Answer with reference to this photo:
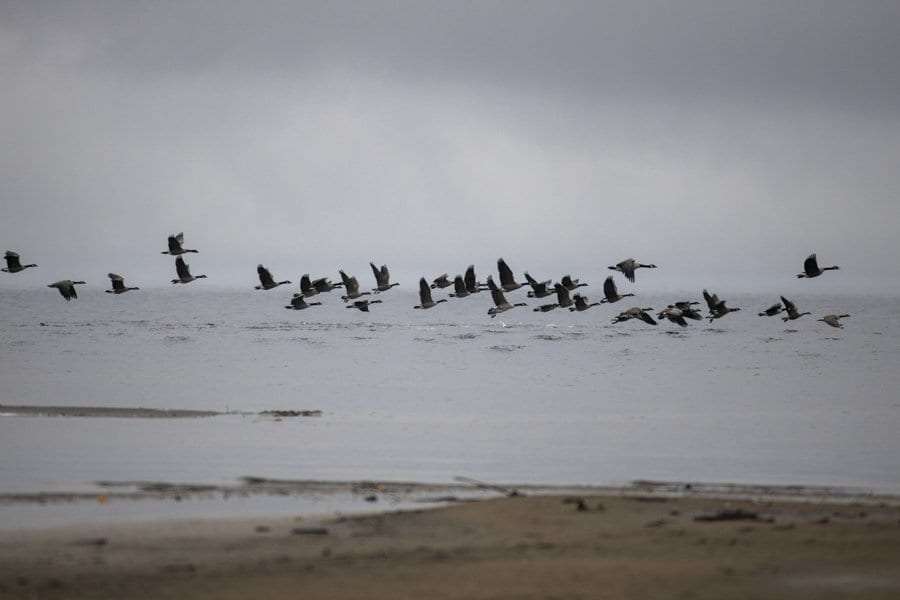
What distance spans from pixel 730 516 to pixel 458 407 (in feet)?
42.2

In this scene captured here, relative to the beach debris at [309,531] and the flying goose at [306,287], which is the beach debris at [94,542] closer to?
the beach debris at [309,531]

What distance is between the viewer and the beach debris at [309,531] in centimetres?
1246

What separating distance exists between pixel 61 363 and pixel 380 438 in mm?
18778

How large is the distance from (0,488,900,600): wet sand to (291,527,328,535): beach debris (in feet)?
0.06

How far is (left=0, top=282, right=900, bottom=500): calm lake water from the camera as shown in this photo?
17.2 metres

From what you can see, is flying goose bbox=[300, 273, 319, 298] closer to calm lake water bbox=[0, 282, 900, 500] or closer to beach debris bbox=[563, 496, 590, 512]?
calm lake water bbox=[0, 282, 900, 500]

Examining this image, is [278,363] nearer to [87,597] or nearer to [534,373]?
[534,373]

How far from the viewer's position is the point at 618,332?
62219mm

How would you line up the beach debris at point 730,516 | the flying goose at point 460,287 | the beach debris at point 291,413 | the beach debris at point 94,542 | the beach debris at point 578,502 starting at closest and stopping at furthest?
the beach debris at point 94,542 → the beach debris at point 730,516 → the beach debris at point 578,502 → the beach debris at point 291,413 → the flying goose at point 460,287

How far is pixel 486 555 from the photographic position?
468 inches

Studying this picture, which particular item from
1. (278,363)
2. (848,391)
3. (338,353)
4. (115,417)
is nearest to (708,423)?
(848,391)

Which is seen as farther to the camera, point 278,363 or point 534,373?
point 278,363

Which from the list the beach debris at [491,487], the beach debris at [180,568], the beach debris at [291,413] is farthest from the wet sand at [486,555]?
the beach debris at [291,413]

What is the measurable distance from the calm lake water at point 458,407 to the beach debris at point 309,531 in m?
3.35
